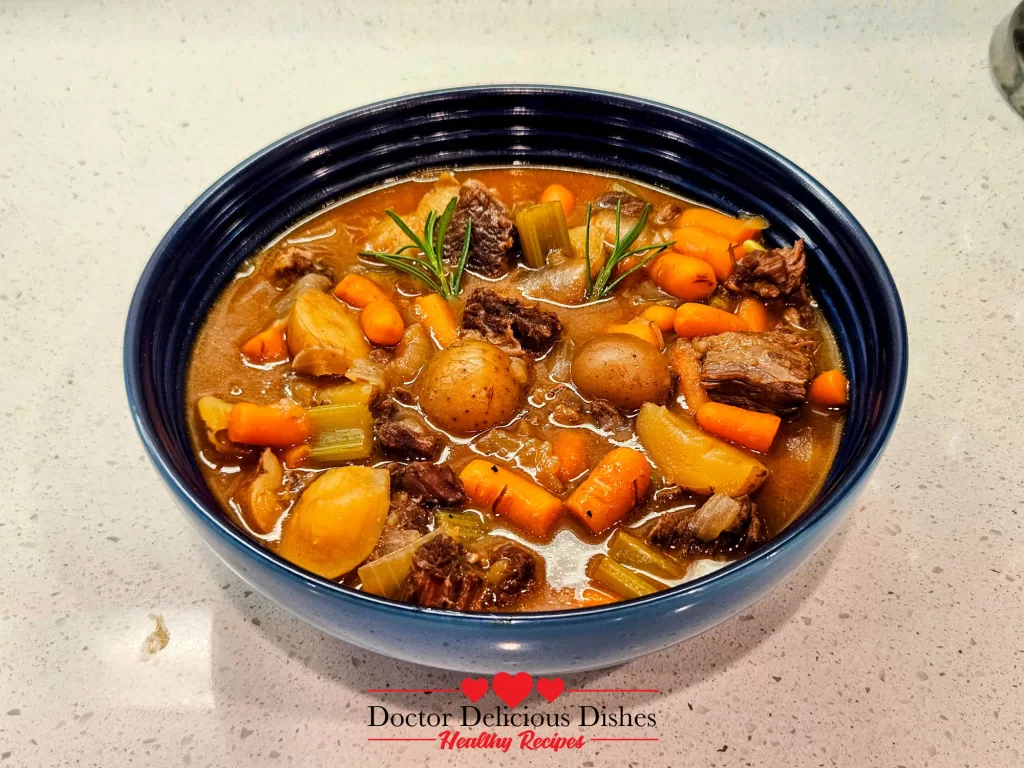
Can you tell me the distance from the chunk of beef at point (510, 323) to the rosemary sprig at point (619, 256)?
0.59 ft

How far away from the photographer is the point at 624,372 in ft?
6.75

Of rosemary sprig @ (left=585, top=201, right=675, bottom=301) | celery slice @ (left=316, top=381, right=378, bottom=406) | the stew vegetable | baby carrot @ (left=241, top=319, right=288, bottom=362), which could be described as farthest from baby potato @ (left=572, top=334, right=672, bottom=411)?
baby carrot @ (left=241, top=319, right=288, bottom=362)

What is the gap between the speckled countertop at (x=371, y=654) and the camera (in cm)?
180

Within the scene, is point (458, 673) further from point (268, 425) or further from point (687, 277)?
point (687, 277)

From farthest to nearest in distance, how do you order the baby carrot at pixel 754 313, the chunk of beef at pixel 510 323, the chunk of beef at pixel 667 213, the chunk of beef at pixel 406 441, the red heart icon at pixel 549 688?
the chunk of beef at pixel 667 213, the baby carrot at pixel 754 313, the chunk of beef at pixel 510 323, the chunk of beef at pixel 406 441, the red heart icon at pixel 549 688

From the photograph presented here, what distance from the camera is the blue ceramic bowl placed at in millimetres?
1493

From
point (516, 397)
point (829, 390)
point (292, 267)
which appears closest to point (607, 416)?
point (516, 397)

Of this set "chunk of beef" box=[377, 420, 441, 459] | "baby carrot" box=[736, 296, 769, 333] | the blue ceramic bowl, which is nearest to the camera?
the blue ceramic bowl

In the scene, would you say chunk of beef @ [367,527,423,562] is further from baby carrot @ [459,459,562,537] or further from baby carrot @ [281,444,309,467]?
baby carrot @ [281,444,309,467]

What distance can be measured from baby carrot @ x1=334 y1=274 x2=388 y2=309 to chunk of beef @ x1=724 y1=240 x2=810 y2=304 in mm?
1002

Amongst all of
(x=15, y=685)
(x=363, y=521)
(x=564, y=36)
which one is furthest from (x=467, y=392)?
(x=564, y=36)

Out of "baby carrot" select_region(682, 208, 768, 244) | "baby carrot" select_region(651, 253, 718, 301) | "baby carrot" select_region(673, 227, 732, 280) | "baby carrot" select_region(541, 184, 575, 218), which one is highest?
"baby carrot" select_region(541, 184, 575, 218)
